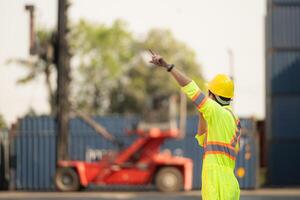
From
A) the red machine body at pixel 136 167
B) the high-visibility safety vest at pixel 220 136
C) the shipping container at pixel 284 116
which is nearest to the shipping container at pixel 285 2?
the shipping container at pixel 284 116

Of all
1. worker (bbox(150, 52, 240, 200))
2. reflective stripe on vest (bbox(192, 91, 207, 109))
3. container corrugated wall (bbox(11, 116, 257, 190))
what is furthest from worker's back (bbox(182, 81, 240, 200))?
container corrugated wall (bbox(11, 116, 257, 190))

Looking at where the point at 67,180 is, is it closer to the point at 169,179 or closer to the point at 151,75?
the point at 169,179

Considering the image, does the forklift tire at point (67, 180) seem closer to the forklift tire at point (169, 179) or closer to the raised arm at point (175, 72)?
the forklift tire at point (169, 179)

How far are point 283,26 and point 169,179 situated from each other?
34.0 feet

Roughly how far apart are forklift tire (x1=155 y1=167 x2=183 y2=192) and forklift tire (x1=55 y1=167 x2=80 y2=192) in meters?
2.60

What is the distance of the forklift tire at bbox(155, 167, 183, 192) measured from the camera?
1042 inches

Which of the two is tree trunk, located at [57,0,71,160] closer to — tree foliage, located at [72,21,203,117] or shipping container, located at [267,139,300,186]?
shipping container, located at [267,139,300,186]

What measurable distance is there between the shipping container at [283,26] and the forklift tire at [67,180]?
34.7ft

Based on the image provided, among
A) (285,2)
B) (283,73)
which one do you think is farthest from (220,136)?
(285,2)

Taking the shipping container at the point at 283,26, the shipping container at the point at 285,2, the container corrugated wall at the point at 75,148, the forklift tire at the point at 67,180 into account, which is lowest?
the forklift tire at the point at 67,180

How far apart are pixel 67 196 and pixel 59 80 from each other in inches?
228

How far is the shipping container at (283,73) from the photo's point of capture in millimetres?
33250

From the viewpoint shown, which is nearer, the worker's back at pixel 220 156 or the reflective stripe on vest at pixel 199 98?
the reflective stripe on vest at pixel 199 98

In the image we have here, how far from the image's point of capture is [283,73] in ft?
109
